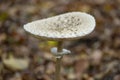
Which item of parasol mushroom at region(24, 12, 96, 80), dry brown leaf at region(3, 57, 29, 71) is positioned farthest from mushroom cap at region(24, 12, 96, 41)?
dry brown leaf at region(3, 57, 29, 71)

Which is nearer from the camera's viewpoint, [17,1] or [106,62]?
[106,62]

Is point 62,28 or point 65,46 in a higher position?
point 65,46

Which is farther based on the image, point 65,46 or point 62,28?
point 65,46

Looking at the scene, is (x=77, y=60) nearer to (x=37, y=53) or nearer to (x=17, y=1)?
(x=37, y=53)

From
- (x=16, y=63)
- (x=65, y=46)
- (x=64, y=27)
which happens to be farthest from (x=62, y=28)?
(x=65, y=46)

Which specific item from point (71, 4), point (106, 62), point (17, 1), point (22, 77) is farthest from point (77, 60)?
point (17, 1)

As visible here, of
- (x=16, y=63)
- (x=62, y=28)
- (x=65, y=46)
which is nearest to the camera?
(x=62, y=28)

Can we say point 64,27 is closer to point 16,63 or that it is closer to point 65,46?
point 16,63
